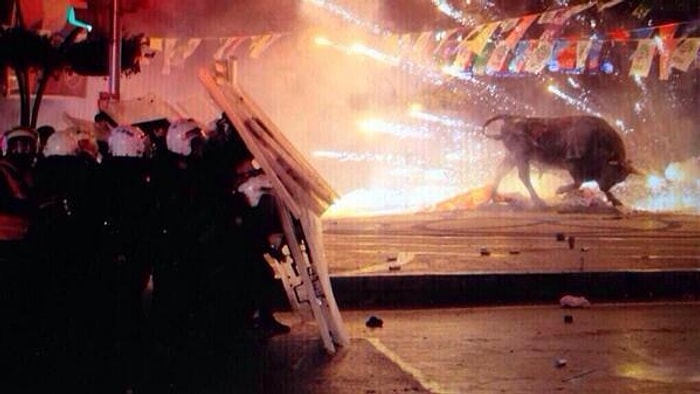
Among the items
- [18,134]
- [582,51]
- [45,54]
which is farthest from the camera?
[582,51]

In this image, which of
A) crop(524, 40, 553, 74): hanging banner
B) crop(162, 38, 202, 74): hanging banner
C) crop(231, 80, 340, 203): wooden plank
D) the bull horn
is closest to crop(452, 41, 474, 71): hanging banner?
crop(524, 40, 553, 74): hanging banner

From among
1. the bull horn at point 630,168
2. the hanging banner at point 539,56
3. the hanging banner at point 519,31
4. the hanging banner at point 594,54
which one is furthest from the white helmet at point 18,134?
the bull horn at point 630,168

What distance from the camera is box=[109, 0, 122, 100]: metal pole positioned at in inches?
284

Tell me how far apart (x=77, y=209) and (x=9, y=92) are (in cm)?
595

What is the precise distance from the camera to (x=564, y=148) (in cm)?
1748

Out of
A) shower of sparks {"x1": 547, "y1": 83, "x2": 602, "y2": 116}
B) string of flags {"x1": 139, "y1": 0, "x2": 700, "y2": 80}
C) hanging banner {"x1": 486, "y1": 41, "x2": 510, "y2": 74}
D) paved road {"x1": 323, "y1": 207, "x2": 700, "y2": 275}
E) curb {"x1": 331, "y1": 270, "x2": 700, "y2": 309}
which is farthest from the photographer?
shower of sparks {"x1": 547, "y1": 83, "x2": 602, "y2": 116}

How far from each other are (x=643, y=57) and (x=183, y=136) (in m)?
11.5

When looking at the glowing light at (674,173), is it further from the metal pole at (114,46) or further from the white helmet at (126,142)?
the white helmet at (126,142)

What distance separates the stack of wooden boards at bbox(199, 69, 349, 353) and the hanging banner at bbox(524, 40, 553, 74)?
9.76m

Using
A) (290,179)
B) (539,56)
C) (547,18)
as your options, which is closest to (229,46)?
(547,18)

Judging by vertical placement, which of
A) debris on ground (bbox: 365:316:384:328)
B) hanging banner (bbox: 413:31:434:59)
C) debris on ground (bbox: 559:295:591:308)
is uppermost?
hanging banner (bbox: 413:31:434:59)

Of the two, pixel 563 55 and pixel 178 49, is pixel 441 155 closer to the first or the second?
pixel 563 55

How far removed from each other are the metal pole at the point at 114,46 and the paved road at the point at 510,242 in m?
3.23

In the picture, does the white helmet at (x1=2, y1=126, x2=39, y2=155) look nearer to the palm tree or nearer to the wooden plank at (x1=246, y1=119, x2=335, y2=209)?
the palm tree
